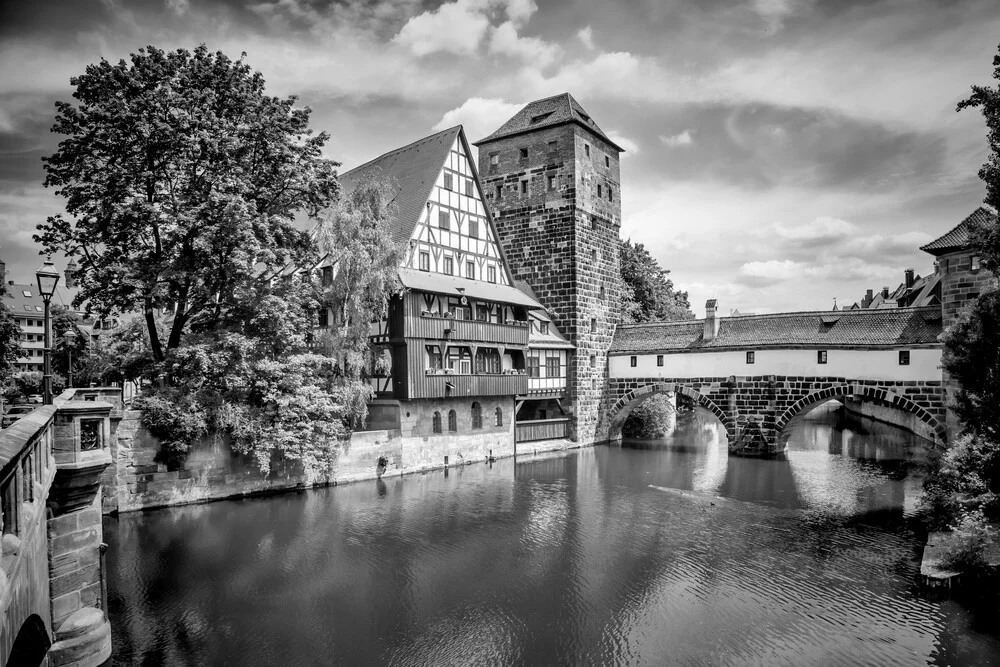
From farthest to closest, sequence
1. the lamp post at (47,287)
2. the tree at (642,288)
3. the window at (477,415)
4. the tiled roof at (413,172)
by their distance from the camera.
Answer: the tree at (642,288)
the window at (477,415)
the tiled roof at (413,172)
the lamp post at (47,287)

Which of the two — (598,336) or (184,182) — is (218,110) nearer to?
(184,182)

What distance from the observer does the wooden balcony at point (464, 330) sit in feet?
84.5

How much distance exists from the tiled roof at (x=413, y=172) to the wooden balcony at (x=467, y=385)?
614 centimetres

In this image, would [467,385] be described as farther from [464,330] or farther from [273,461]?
[273,461]

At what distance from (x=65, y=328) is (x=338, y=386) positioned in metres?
26.7

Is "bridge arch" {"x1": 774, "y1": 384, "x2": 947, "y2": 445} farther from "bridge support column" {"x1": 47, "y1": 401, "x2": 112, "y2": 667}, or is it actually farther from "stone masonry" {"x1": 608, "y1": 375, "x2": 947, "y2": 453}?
"bridge support column" {"x1": 47, "y1": 401, "x2": 112, "y2": 667}

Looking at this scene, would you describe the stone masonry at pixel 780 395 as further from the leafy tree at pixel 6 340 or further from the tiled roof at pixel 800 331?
the leafy tree at pixel 6 340

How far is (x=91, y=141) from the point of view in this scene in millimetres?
18406

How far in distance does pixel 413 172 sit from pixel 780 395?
20448mm

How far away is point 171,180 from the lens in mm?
19469

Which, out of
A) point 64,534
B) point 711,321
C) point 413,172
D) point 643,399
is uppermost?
point 413,172

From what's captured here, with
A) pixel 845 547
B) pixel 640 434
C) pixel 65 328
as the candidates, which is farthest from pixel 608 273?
pixel 65 328

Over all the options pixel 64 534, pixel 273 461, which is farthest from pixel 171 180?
pixel 64 534

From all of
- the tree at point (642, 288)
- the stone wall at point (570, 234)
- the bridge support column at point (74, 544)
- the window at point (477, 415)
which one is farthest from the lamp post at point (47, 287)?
the tree at point (642, 288)
